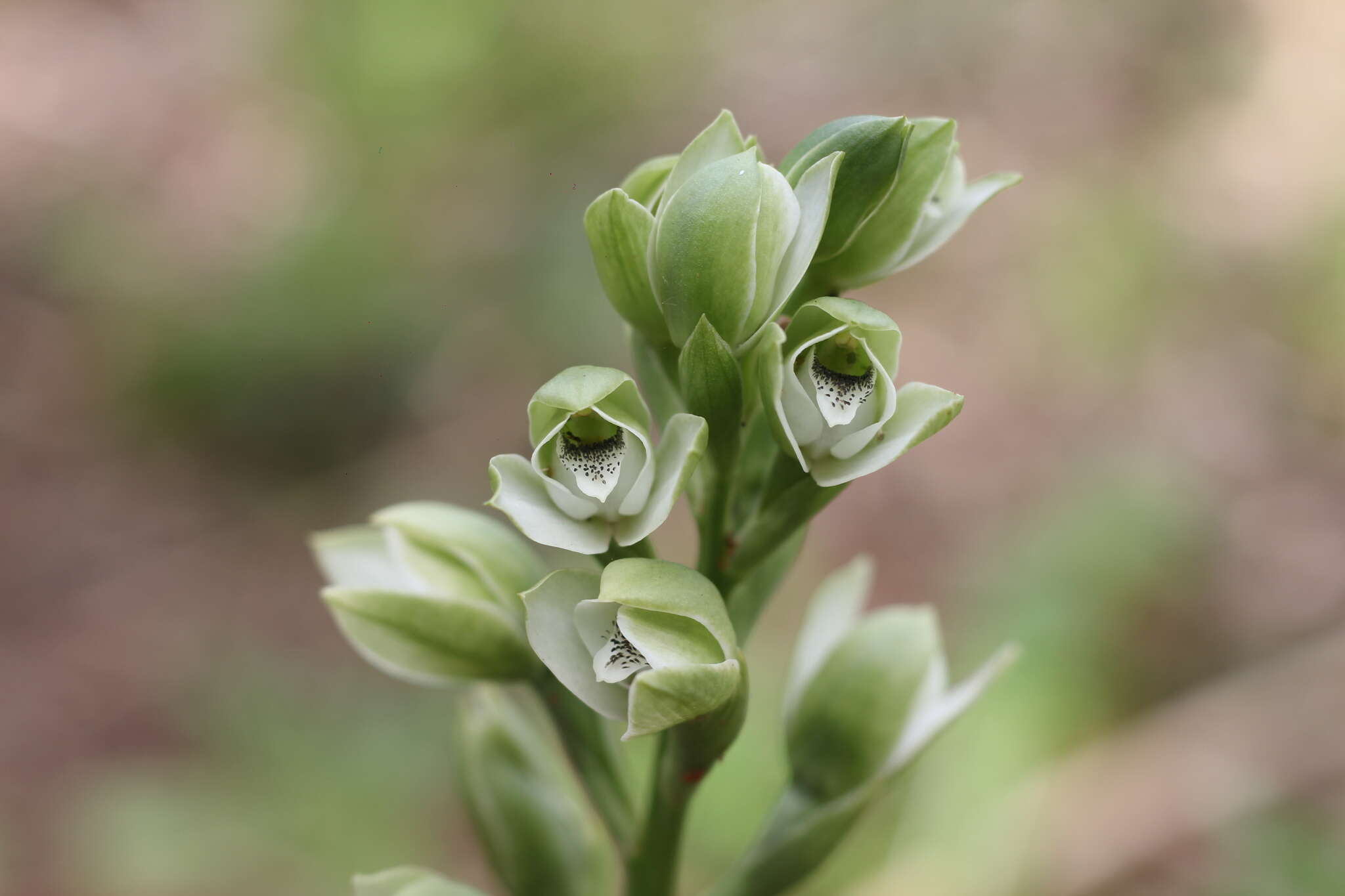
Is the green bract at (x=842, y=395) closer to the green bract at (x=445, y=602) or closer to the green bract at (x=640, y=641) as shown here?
the green bract at (x=640, y=641)

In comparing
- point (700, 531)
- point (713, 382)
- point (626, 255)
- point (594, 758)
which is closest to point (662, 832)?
point (594, 758)

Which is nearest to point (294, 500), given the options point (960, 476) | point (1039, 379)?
point (960, 476)

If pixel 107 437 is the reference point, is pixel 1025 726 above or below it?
below

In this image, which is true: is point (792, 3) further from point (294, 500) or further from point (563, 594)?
point (563, 594)

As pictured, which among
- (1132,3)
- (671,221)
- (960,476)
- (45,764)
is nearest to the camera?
(671,221)

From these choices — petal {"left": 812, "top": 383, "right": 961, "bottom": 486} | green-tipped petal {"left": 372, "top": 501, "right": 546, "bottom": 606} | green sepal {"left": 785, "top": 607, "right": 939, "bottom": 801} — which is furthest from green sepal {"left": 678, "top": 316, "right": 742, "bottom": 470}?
green sepal {"left": 785, "top": 607, "right": 939, "bottom": 801}

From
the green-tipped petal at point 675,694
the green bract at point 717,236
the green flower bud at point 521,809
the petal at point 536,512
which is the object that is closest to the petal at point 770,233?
the green bract at point 717,236
